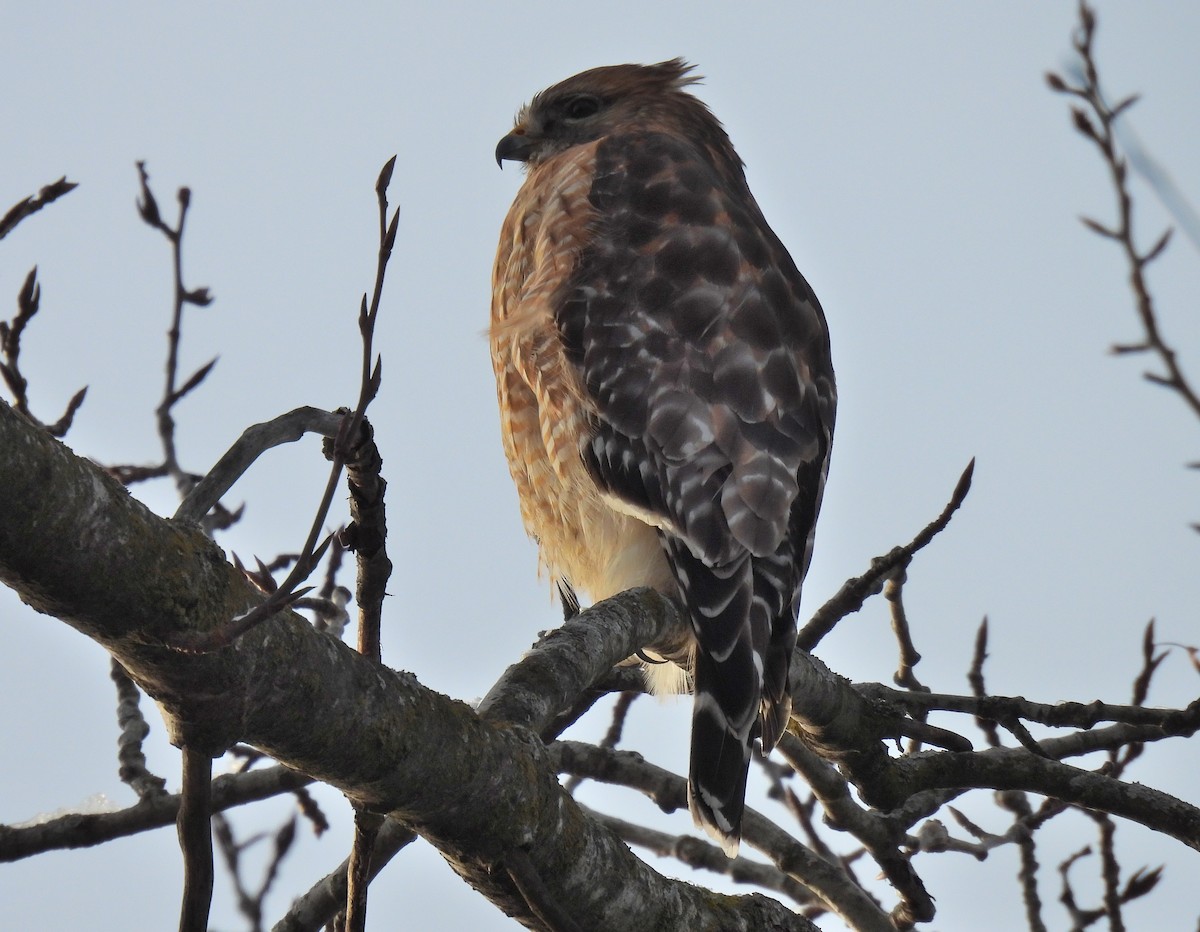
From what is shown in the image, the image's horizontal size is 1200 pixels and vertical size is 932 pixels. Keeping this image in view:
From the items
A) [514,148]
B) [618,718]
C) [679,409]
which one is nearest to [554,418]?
[679,409]

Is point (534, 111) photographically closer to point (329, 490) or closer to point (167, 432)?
point (167, 432)

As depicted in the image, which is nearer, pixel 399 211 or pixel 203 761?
pixel 399 211

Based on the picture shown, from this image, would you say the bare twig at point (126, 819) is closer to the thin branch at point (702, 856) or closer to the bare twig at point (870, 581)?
the thin branch at point (702, 856)

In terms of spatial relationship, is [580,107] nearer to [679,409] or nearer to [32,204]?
[679,409]

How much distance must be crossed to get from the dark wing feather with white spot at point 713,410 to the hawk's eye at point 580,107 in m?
0.76

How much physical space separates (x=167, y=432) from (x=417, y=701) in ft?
6.47

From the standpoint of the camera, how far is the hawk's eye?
17.7 ft

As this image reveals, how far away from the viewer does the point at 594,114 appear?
17.8ft

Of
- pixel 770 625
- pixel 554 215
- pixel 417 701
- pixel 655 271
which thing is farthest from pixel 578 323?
pixel 417 701

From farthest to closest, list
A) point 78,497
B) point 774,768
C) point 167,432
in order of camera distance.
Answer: point 774,768
point 167,432
point 78,497

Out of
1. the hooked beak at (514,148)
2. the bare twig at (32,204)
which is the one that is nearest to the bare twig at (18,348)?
the bare twig at (32,204)

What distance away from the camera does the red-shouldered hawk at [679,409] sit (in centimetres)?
329

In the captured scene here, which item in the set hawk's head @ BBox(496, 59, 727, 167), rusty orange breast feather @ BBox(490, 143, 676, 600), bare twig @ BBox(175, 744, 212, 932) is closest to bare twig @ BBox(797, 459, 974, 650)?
rusty orange breast feather @ BBox(490, 143, 676, 600)

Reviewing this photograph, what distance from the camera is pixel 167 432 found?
362 cm
